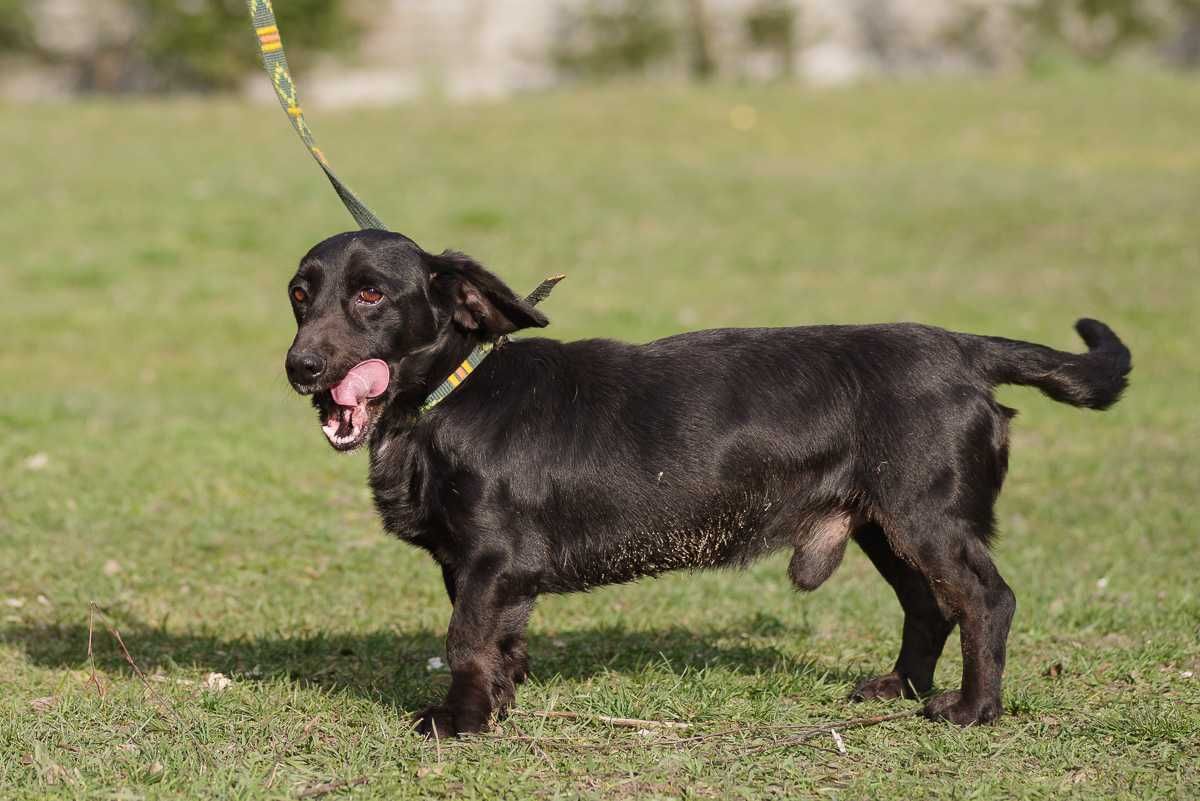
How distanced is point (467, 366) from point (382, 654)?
1539mm

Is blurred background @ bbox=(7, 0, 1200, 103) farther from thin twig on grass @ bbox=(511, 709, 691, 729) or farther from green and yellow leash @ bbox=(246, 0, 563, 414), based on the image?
thin twig on grass @ bbox=(511, 709, 691, 729)

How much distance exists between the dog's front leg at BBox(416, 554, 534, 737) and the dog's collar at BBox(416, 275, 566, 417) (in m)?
0.53

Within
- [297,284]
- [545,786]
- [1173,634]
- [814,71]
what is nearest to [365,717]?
[545,786]

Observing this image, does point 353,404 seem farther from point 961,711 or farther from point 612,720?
point 961,711

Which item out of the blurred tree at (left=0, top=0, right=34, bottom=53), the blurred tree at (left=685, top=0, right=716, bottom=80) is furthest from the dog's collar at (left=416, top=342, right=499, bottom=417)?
the blurred tree at (left=0, top=0, right=34, bottom=53)

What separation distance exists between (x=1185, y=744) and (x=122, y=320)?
1092 centimetres

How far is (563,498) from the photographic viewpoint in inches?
192

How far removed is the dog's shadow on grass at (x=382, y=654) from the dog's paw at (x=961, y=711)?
574 millimetres

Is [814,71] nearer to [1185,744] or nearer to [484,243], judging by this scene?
[484,243]

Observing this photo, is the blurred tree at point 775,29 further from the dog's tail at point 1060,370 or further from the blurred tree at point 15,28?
the dog's tail at point 1060,370

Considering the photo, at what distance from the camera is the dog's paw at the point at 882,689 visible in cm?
528

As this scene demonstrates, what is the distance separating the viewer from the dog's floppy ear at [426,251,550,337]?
187 inches

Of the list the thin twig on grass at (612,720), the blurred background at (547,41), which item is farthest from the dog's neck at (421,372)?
the blurred background at (547,41)

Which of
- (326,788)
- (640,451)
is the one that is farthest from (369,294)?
(326,788)
